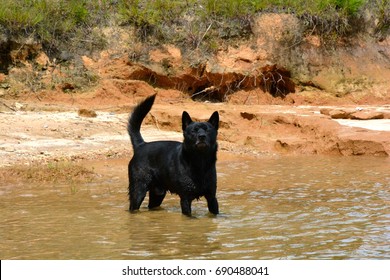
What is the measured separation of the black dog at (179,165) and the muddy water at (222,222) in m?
0.22

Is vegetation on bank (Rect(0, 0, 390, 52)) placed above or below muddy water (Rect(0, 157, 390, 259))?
above

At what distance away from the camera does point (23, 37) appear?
16.3m

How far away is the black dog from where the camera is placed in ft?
23.4

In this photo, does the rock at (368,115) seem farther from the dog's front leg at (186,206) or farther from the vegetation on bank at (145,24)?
the dog's front leg at (186,206)

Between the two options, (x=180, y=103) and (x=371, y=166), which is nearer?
(x=371, y=166)

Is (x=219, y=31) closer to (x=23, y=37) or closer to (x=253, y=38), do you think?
(x=253, y=38)

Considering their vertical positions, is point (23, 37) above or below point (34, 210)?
above

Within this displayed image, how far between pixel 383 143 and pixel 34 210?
6.96 m

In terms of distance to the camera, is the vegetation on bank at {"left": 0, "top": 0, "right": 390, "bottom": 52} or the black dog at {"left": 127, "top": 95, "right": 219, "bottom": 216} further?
the vegetation on bank at {"left": 0, "top": 0, "right": 390, "bottom": 52}

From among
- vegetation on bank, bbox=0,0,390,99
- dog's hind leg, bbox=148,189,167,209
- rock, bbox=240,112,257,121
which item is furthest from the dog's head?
vegetation on bank, bbox=0,0,390,99

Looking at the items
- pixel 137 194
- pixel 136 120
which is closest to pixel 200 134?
pixel 137 194

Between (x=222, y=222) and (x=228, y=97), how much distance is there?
10245 mm

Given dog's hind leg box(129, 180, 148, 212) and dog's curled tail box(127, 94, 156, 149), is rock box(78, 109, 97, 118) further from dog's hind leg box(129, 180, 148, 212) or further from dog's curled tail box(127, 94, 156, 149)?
dog's hind leg box(129, 180, 148, 212)
